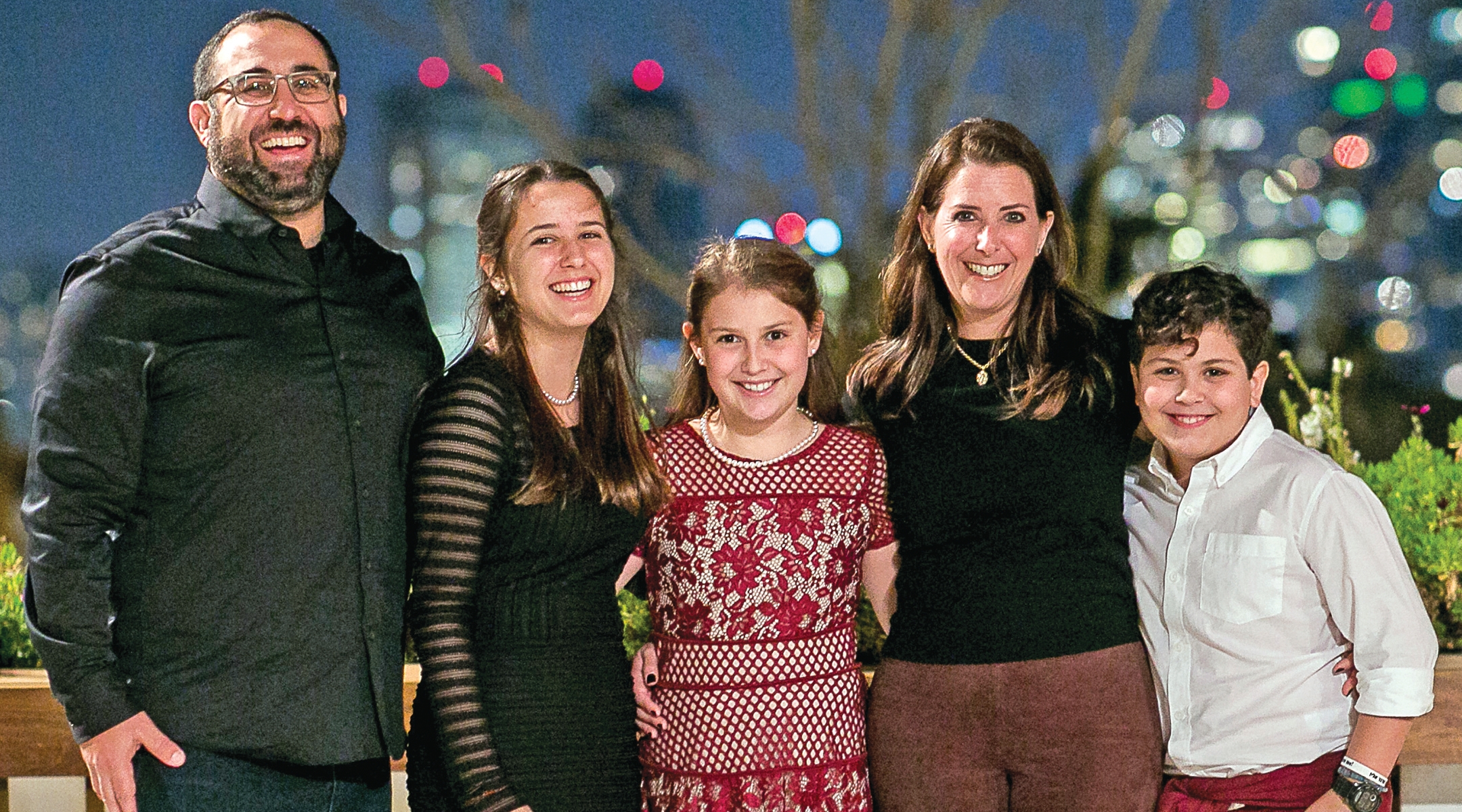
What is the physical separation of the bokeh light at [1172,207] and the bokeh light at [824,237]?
1.11m

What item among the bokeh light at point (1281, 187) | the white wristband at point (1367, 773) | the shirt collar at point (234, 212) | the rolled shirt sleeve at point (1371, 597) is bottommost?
the white wristband at point (1367, 773)

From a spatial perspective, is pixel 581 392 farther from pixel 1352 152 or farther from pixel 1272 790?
pixel 1352 152

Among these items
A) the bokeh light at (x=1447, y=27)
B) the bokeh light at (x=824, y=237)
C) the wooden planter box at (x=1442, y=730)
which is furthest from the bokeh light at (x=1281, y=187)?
the wooden planter box at (x=1442, y=730)

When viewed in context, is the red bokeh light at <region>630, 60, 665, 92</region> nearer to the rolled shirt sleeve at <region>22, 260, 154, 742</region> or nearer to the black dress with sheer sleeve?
the black dress with sheer sleeve

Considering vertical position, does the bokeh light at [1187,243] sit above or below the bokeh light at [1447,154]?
below

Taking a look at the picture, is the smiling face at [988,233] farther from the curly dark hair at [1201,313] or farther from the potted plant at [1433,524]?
the potted plant at [1433,524]

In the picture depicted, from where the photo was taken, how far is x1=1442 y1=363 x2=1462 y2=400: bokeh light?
4.77 metres

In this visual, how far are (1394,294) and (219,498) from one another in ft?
14.2

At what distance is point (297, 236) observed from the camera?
1729mm

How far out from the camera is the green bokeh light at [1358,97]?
4488mm

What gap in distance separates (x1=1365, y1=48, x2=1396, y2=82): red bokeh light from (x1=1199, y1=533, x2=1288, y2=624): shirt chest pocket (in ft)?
11.2

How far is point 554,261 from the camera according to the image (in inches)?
69.6

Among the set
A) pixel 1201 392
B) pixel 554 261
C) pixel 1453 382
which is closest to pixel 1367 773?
pixel 1201 392

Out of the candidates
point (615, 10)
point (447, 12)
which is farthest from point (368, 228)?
point (615, 10)
